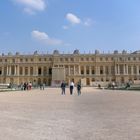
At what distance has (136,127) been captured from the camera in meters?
8.29

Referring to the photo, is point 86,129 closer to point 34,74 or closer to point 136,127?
point 136,127

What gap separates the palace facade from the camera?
119 metres

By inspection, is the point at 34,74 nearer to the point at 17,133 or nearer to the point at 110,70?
the point at 110,70

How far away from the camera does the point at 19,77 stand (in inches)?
4820

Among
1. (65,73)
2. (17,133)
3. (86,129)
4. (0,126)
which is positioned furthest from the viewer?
(65,73)

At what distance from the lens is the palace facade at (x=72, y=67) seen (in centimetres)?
11912

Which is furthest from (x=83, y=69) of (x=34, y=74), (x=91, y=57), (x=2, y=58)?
(x=2, y=58)

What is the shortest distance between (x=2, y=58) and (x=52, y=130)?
11874cm

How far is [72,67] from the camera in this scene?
121875 mm

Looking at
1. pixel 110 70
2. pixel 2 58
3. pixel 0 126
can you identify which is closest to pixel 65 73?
pixel 110 70

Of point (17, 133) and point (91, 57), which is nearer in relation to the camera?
point (17, 133)

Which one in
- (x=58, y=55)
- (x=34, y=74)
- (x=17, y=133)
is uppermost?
(x=58, y=55)

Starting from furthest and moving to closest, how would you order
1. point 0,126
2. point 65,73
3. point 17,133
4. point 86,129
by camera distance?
point 65,73, point 0,126, point 86,129, point 17,133

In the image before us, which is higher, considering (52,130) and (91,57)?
(91,57)
